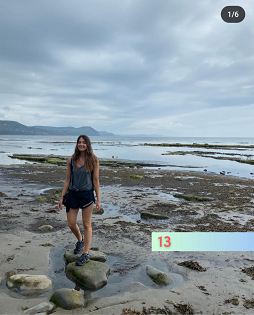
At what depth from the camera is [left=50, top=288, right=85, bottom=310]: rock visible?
4.18 m

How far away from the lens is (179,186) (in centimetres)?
1794

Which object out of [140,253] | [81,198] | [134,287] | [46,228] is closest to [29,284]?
[81,198]

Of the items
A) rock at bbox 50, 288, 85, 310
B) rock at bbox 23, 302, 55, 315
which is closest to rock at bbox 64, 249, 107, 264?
rock at bbox 50, 288, 85, 310

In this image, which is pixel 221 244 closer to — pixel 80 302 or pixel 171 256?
pixel 171 256

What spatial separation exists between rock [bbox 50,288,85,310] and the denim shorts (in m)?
1.70

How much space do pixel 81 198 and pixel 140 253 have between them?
2.41 metres

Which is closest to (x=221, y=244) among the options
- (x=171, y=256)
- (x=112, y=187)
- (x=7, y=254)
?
(x=171, y=256)

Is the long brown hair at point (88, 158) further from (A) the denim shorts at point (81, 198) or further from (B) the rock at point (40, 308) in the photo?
(B) the rock at point (40, 308)

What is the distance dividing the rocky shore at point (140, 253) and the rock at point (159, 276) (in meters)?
0.10

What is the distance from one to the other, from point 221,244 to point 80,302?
4431 millimetres

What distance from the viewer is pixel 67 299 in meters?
4.23

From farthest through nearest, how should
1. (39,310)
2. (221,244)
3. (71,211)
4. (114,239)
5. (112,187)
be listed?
(112,187)
(114,239)
(221,244)
(71,211)
(39,310)

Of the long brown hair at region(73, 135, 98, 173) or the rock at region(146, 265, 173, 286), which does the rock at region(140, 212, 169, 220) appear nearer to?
the rock at region(146, 265, 173, 286)

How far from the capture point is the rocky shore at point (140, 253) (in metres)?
4.36
